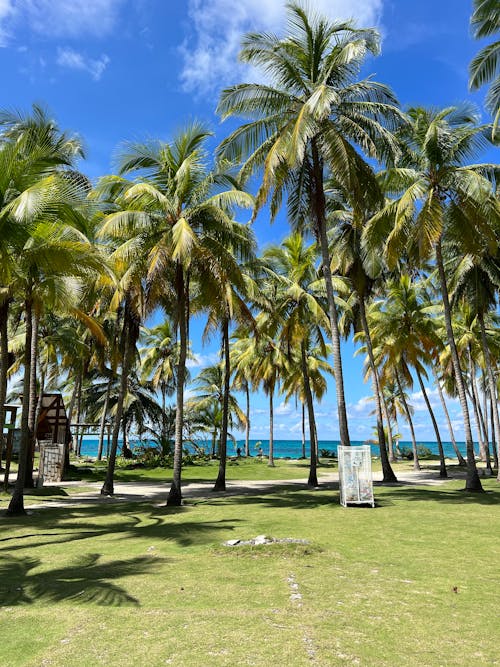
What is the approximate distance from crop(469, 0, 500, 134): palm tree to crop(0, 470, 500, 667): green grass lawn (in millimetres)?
11403

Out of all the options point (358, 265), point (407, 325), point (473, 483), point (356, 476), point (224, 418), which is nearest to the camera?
point (356, 476)

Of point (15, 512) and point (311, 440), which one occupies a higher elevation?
point (311, 440)

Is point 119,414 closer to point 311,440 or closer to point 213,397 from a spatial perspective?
point 311,440

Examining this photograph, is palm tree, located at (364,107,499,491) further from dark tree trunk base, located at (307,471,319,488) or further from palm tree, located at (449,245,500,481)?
dark tree trunk base, located at (307,471,319,488)

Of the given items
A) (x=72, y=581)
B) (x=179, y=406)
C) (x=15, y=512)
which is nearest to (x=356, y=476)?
(x=179, y=406)

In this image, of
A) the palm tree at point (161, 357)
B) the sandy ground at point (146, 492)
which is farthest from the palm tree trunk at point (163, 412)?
the sandy ground at point (146, 492)

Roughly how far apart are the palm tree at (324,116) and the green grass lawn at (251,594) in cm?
680

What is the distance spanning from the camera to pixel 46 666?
12.5ft

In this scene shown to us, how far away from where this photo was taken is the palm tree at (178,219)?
14.5 metres

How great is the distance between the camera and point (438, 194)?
56.4 feet

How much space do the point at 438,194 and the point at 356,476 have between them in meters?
10.2

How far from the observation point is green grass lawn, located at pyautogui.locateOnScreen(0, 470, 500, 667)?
4082 mm

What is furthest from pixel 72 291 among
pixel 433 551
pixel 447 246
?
pixel 447 246

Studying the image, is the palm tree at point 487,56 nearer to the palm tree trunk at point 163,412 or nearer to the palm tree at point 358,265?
the palm tree at point 358,265
